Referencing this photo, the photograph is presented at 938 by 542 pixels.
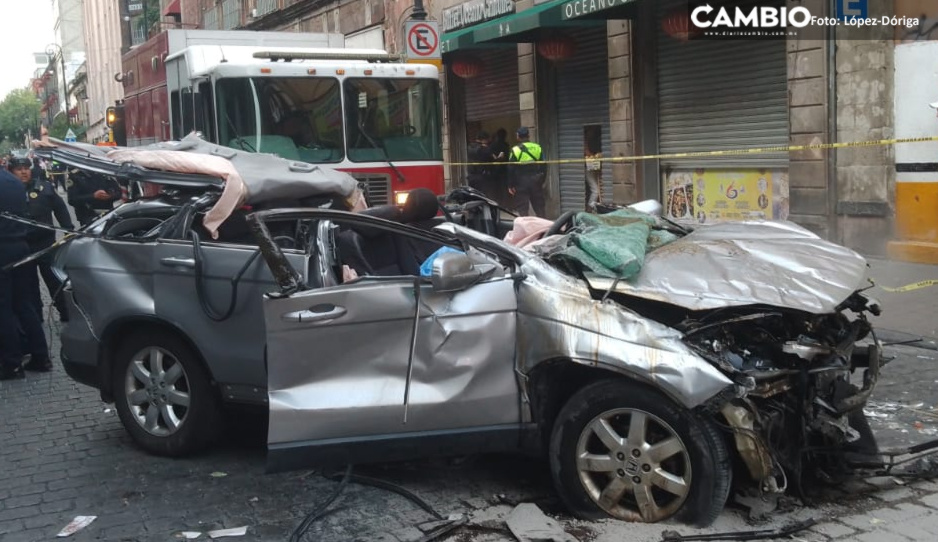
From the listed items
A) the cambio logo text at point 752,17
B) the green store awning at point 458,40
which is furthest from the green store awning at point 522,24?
the cambio logo text at point 752,17

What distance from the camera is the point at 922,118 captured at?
10.8 metres

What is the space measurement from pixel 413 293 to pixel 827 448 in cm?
214

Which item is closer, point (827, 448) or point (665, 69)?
point (827, 448)

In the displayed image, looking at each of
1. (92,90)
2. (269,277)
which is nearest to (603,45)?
(269,277)

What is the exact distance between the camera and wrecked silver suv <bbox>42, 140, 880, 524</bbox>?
169 inches

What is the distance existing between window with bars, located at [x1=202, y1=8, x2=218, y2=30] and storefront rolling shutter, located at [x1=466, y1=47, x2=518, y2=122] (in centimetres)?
1962

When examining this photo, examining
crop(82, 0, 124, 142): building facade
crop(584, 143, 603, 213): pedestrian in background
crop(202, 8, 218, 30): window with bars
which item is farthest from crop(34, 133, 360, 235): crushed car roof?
crop(82, 0, 124, 142): building facade

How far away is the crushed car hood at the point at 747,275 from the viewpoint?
173 inches

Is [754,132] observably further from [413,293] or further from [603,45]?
[413,293]

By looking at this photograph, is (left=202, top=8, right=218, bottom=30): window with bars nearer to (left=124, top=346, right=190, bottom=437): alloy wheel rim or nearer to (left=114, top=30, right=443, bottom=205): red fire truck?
(left=114, top=30, right=443, bottom=205): red fire truck

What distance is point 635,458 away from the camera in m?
4.38

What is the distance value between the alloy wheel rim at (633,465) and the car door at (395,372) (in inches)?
16.4

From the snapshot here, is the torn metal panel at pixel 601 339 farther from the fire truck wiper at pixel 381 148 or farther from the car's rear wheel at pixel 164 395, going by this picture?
the fire truck wiper at pixel 381 148

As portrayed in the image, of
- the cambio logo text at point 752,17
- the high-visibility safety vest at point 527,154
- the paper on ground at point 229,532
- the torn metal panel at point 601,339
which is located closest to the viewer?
the torn metal panel at point 601,339
